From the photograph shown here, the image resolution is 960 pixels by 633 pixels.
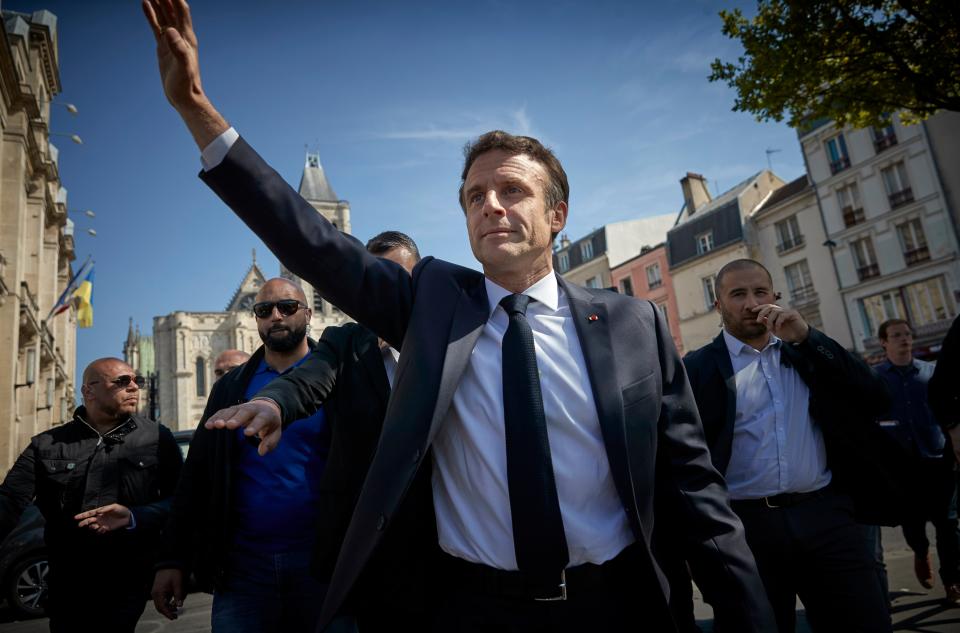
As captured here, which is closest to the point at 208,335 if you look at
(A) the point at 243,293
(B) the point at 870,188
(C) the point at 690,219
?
(A) the point at 243,293

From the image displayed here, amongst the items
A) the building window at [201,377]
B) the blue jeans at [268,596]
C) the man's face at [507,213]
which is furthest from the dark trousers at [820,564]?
the building window at [201,377]

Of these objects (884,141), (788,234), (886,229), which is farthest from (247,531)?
(788,234)

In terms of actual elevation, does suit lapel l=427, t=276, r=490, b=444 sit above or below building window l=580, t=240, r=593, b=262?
below

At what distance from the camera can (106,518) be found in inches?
128

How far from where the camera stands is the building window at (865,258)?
Answer: 80.9 feet

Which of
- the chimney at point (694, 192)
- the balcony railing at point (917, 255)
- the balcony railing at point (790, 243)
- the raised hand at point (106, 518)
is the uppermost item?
the chimney at point (694, 192)

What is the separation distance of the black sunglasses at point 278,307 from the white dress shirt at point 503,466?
1796 millimetres

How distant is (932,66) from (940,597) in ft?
19.5

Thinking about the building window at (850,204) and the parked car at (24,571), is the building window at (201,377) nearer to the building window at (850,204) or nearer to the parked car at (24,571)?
the building window at (850,204)

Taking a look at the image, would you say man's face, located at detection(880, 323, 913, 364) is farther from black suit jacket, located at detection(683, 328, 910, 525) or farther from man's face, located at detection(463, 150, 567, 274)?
man's face, located at detection(463, 150, 567, 274)

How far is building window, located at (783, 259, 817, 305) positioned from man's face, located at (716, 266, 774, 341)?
27.3m

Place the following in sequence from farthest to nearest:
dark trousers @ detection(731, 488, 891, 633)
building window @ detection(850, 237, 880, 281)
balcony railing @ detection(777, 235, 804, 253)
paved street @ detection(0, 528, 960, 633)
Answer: balcony railing @ detection(777, 235, 804, 253) → building window @ detection(850, 237, 880, 281) → paved street @ detection(0, 528, 960, 633) → dark trousers @ detection(731, 488, 891, 633)

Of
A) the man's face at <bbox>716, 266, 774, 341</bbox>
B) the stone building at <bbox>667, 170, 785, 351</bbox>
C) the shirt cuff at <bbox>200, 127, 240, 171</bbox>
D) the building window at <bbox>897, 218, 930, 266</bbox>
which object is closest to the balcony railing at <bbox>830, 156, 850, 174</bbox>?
the building window at <bbox>897, 218, 930, 266</bbox>

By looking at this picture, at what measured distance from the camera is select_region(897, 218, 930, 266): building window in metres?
23.0
